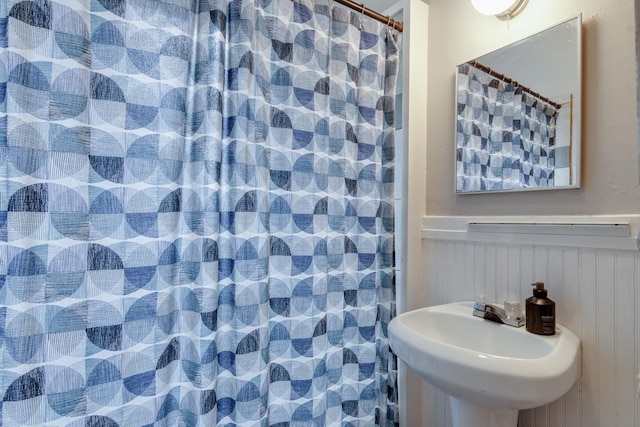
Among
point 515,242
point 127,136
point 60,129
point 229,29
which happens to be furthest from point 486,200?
point 60,129

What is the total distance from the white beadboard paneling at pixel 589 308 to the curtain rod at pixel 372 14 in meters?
1.00

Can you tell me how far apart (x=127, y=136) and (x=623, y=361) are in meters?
1.51

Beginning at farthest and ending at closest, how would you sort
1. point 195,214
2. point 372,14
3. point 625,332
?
point 372,14
point 195,214
point 625,332

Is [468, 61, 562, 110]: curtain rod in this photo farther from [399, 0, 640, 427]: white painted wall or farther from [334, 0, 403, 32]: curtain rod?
[334, 0, 403, 32]: curtain rod

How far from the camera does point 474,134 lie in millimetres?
1305

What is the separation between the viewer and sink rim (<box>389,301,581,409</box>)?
763 millimetres

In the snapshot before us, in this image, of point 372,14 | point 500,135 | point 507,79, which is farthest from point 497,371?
point 372,14

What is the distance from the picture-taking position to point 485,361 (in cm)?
79

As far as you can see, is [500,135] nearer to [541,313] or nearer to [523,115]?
[523,115]

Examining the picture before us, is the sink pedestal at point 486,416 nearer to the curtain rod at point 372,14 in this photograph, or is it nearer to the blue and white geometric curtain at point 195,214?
the blue and white geometric curtain at point 195,214

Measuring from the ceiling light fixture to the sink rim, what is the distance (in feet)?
3.50

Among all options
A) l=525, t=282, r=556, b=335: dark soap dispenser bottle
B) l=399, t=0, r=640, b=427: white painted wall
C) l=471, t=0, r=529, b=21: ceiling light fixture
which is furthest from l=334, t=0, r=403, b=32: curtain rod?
l=525, t=282, r=556, b=335: dark soap dispenser bottle

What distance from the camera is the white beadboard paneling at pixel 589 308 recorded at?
917 mm

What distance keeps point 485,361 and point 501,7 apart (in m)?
1.14
